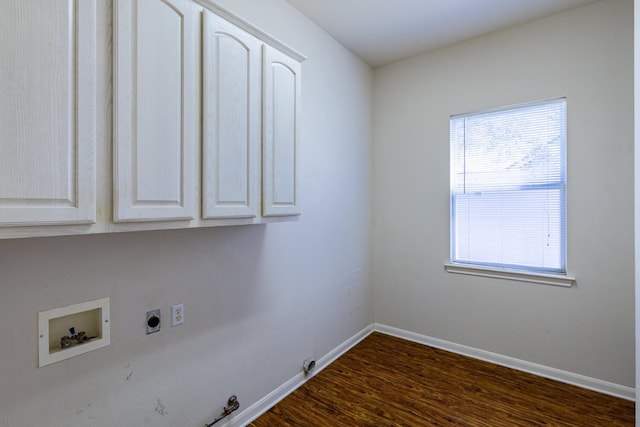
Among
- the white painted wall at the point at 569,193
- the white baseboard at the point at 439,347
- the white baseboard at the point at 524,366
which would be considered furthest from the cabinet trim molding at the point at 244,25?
the white baseboard at the point at 524,366

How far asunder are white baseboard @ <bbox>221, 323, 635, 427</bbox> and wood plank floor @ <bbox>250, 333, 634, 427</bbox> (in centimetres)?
5

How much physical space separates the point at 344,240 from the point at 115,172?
2.08m

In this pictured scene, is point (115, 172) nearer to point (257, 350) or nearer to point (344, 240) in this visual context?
point (257, 350)

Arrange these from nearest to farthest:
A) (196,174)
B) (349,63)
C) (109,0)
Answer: (109,0) → (196,174) → (349,63)

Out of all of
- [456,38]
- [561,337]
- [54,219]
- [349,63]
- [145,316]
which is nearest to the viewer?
[54,219]

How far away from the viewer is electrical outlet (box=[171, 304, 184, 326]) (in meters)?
1.58

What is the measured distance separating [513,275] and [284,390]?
2.03 metres

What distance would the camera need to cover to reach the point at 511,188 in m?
2.58

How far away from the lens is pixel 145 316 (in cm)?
147

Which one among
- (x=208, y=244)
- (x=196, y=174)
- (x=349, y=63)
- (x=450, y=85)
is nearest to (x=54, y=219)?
(x=196, y=174)

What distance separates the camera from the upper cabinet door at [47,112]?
0.84m

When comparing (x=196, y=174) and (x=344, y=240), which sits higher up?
(x=196, y=174)

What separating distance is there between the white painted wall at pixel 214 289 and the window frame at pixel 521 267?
0.82 meters

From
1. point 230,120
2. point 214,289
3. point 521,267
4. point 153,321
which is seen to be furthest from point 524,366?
point 230,120
